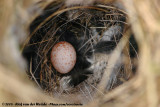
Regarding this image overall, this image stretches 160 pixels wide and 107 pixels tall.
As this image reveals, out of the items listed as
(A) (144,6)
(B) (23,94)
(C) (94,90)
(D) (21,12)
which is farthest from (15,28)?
(C) (94,90)

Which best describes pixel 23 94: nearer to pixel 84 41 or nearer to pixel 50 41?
pixel 50 41

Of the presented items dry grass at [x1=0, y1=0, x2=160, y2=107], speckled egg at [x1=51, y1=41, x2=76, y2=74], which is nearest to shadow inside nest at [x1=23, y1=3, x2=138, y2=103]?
speckled egg at [x1=51, y1=41, x2=76, y2=74]

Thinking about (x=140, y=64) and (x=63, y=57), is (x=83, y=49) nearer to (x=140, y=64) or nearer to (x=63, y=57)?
(x=63, y=57)

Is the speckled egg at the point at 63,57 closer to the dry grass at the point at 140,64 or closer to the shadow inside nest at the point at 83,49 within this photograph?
the shadow inside nest at the point at 83,49

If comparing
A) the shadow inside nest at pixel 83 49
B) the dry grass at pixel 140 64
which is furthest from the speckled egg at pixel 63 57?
the dry grass at pixel 140 64

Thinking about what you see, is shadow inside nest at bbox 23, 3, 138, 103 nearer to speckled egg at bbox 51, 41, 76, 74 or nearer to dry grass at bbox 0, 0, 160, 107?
speckled egg at bbox 51, 41, 76, 74
